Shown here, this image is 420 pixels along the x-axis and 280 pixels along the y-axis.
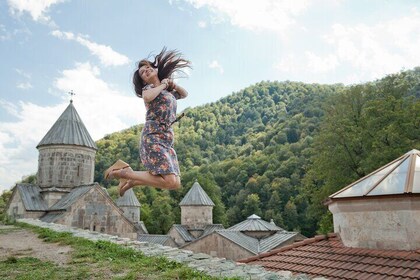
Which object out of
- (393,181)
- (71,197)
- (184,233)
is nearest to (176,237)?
(184,233)

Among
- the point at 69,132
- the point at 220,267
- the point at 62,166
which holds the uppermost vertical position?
the point at 69,132

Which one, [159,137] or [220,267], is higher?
[159,137]

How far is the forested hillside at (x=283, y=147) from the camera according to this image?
20.8 meters

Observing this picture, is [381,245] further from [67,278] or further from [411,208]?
[67,278]

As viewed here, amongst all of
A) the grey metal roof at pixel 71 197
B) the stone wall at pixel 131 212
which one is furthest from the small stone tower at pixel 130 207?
the grey metal roof at pixel 71 197

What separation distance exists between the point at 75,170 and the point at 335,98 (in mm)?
19681

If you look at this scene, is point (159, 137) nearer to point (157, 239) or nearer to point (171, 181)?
point (171, 181)

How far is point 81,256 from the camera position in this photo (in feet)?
18.3

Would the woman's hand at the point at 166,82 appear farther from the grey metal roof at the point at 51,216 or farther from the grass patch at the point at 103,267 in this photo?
the grey metal roof at the point at 51,216

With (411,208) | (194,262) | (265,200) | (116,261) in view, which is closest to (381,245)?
(411,208)

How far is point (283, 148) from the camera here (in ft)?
216

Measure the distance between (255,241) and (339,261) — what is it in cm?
1906

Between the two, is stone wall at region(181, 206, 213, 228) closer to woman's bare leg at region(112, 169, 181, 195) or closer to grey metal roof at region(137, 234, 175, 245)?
grey metal roof at region(137, 234, 175, 245)

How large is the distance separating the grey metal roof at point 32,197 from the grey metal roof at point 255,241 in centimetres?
1165
